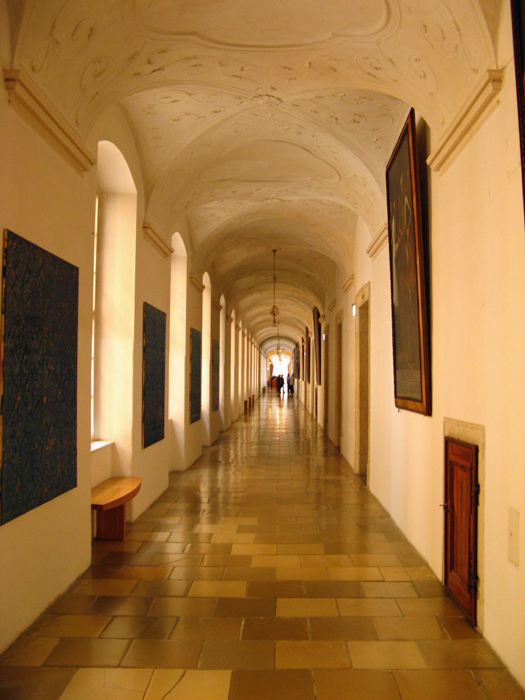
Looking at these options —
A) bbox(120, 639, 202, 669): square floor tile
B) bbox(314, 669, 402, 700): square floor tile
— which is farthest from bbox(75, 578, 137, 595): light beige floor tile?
bbox(314, 669, 402, 700): square floor tile

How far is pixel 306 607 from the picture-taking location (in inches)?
157

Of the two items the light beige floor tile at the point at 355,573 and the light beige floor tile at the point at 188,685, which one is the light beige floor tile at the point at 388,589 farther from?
the light beige floor tile at the point at 188,685

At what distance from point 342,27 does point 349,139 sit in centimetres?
236

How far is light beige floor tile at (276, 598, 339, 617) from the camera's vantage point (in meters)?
3.87

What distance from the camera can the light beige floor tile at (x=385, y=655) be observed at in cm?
318

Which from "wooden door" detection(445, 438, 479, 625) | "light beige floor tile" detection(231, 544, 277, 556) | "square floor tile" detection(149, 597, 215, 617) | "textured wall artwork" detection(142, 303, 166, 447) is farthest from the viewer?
"textured wall artwork" detection(142, 303, 166, 447)

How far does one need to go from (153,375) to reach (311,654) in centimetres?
447

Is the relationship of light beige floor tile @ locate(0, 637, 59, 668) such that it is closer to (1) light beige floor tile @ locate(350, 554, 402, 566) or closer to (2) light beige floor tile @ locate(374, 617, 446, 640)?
(2) light beige floor tile @ locate(374, 617, 446, 640)

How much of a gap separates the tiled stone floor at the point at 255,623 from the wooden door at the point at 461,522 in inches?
7.2

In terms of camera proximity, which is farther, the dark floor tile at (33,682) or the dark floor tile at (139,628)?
the dark floor tile at (139,628)

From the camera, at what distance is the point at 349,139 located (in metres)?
6.62

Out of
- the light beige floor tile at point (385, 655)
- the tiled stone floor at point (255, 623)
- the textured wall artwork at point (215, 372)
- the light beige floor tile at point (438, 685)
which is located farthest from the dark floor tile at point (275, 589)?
the textured wall artwork at point (215, 372)

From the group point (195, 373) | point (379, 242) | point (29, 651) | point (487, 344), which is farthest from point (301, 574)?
point (195, 373)

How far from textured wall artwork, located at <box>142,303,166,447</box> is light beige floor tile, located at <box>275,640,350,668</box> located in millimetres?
3760
